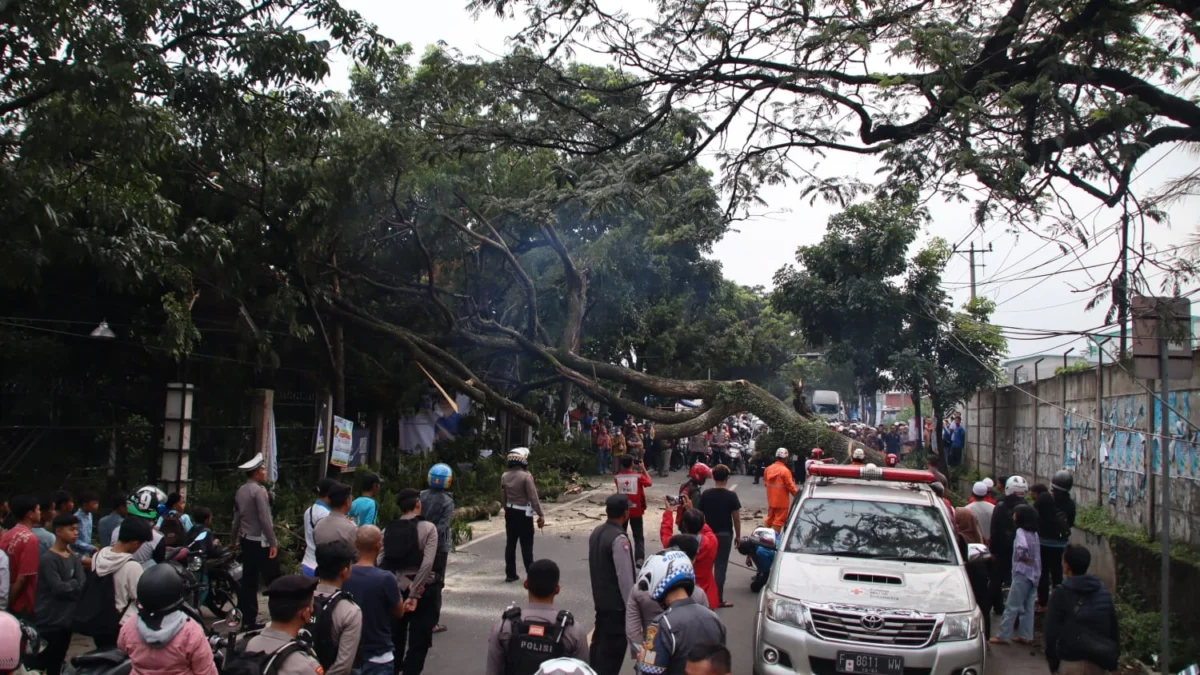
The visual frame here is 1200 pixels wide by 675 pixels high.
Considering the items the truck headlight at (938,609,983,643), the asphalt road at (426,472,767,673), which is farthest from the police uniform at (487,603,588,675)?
the asphalt road at (426,472,767,673)

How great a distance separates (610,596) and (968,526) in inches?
207

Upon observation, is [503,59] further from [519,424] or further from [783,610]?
[519,424]

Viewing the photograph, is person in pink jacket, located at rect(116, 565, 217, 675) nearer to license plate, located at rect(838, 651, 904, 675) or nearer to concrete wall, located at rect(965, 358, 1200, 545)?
license plate, located at rect(838, 651, 904, 675)

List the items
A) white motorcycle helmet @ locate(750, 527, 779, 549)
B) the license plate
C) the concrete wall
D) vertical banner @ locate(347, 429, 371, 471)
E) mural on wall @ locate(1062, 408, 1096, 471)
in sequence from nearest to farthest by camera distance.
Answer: the license plate → white motorcycle helmet @ locate(750, 527, 779, 549) → the concrete wall → mural on wall @ locate(1062, 408, 1096, 471) → vertical banner @ locate(347, 429, 371, 471)

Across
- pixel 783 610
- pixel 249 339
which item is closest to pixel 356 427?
pixel 249 339

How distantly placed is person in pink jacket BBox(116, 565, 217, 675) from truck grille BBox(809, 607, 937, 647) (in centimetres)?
419

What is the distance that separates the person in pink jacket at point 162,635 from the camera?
4.19 metres

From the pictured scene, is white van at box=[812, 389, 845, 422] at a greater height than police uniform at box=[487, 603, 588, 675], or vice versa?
white van at box=[812, 389, 845, 422]

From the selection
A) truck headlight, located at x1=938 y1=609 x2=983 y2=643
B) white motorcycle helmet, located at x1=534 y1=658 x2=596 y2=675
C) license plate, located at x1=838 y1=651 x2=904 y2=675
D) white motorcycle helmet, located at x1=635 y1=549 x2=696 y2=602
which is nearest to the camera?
white motorcycle helmet, located at x1=534 y1=658 x2=596 y2=675

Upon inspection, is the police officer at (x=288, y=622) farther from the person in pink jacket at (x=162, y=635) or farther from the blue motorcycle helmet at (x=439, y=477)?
the blue motorcycle helmet at (x=439, y=477)

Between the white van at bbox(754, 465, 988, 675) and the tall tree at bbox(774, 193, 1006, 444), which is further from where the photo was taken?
the tall tree at bbox(774, 193, 1006, 444)

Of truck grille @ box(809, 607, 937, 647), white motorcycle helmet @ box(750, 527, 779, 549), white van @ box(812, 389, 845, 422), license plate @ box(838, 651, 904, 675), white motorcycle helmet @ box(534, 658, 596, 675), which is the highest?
white van @ box(812, 389, 845, 422)

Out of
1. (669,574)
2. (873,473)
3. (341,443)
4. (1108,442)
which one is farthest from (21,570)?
(1108,442)

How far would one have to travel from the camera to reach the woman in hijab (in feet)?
32.5
